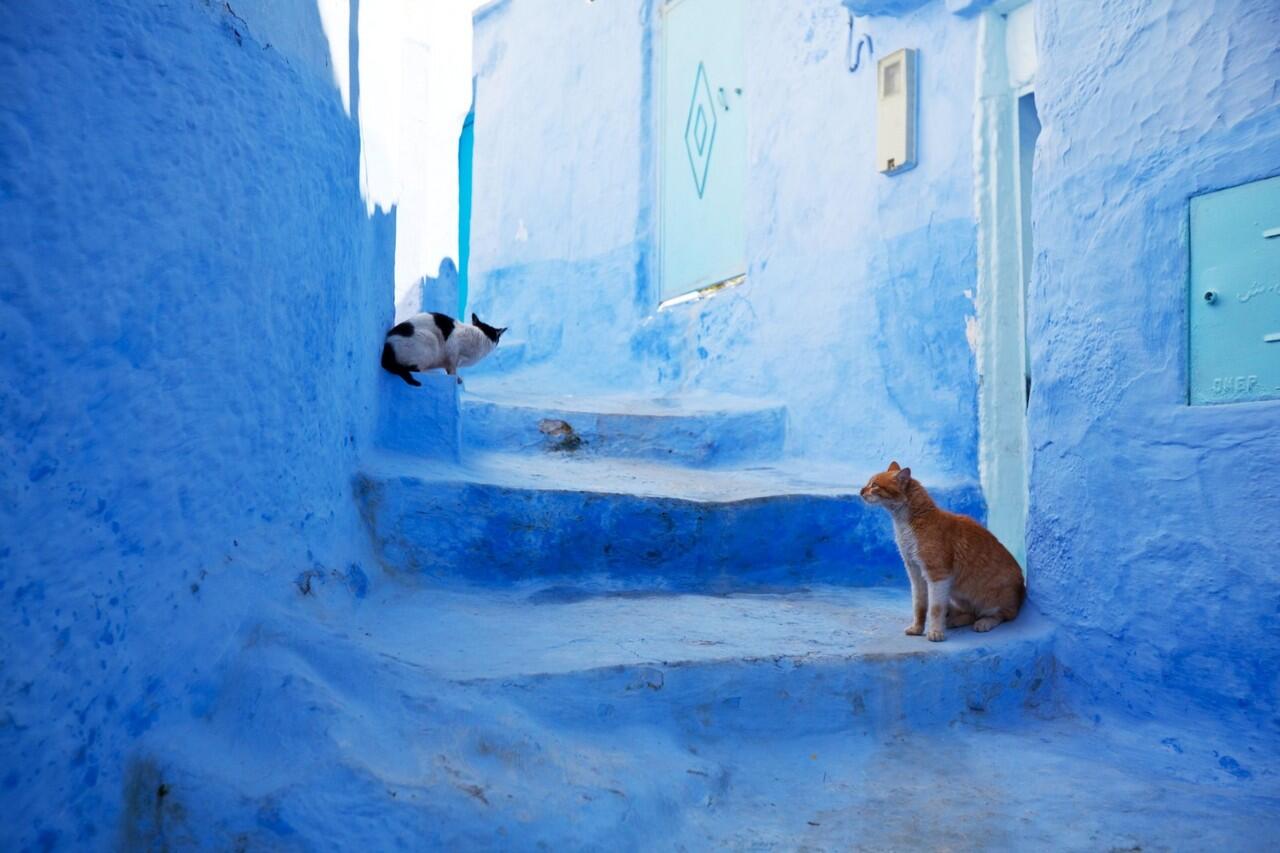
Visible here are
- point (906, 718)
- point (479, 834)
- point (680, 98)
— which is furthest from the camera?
point (680, 98)

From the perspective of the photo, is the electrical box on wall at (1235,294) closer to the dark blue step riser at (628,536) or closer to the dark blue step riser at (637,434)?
the dark blue step riser at (628,536)

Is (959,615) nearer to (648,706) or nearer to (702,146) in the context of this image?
(648,706)

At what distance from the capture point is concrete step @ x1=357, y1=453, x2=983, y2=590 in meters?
3.63

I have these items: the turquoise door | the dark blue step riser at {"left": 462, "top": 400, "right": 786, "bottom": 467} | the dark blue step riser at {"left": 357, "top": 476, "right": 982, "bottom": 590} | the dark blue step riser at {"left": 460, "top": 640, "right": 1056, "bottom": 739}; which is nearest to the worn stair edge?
the dark blue step riser at {"left": 460, "top": 640, "right": 1056, "bottom": 739}

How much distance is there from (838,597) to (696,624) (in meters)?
0.98

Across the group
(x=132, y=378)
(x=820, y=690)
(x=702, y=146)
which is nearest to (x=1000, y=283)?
(x=820, y=690)

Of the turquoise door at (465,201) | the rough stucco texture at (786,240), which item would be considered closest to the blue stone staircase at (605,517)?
the rough stucco texture at (786,240)

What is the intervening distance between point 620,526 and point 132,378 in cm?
222

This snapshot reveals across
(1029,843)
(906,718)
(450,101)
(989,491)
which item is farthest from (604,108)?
(1029,843)

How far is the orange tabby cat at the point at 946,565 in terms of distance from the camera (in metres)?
3.32

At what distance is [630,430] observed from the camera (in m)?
5.65

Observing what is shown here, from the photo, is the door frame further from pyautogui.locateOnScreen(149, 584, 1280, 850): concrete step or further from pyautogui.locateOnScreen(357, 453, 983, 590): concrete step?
pyautogui.locateOnScreen(149, 584, 1280, 850): concrete step

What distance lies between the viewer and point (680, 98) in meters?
7.68

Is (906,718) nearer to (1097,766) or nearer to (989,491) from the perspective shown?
(1097,766)
